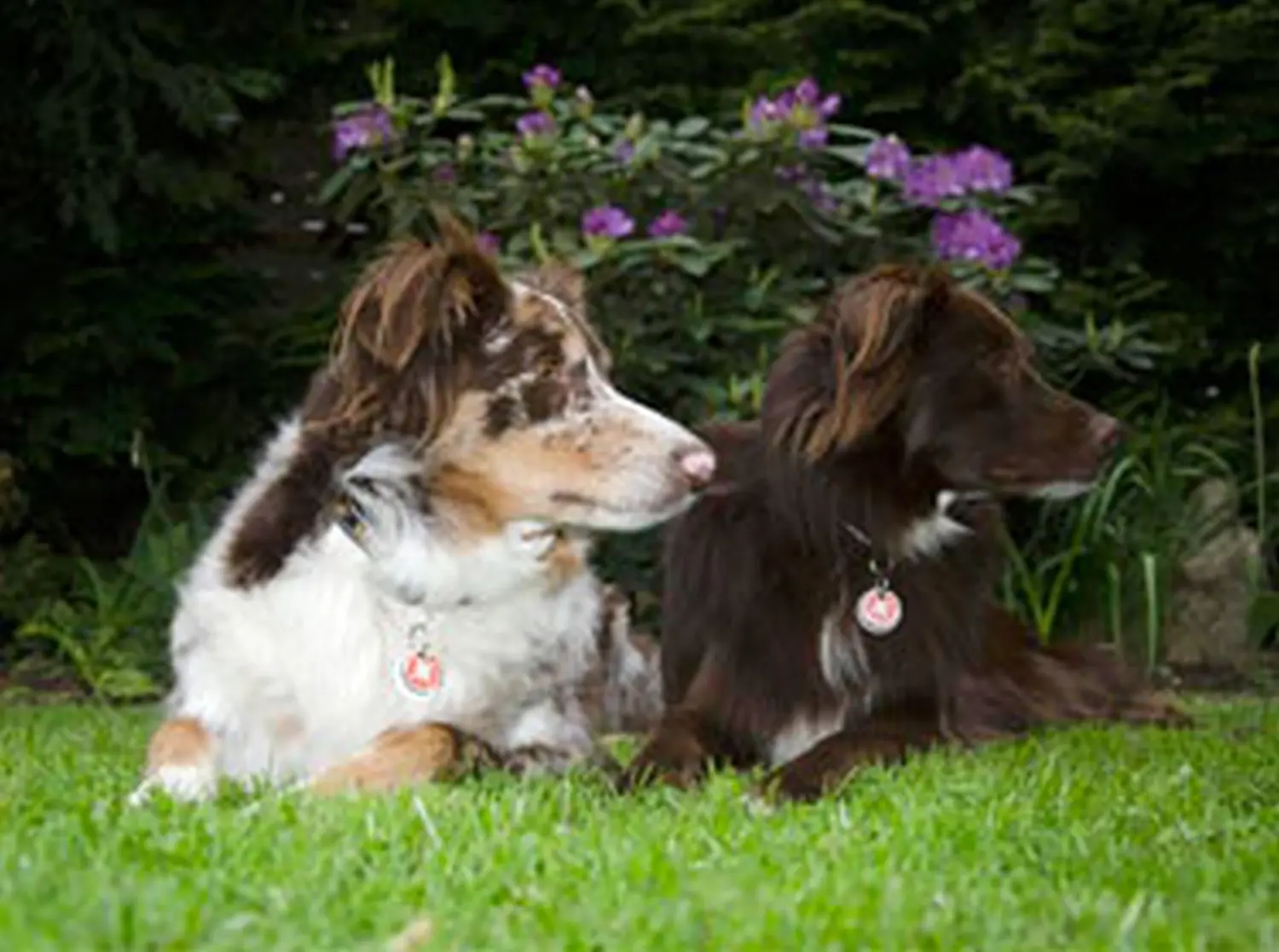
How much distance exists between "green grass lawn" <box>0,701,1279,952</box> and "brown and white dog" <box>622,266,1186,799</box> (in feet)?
1.39

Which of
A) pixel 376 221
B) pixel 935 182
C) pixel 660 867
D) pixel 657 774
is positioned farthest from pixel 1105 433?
pixel 376 221

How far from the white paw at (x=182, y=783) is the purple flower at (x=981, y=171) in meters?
4.41

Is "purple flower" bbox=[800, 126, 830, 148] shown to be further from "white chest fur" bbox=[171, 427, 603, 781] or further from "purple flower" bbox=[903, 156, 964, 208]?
"white chest fur" bbox=[171, 427, 603, 781]

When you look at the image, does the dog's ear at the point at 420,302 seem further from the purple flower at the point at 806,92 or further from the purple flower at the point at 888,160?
the purple flower at the point at 888,160

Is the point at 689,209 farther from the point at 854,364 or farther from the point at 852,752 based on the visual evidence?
the point at 852,752

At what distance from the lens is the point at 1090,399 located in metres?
9.12

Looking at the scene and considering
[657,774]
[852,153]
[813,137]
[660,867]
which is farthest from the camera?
[852,153]

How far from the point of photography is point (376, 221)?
29.5ft

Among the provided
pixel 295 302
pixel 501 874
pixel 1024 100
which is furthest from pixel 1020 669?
pixel 295 302

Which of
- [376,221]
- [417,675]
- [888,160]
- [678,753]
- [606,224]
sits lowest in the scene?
[678,753]

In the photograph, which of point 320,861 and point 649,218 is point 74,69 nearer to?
point 649,218

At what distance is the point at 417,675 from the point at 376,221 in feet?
15.6

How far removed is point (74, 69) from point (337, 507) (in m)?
4.42

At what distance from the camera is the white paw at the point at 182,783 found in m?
4.03
